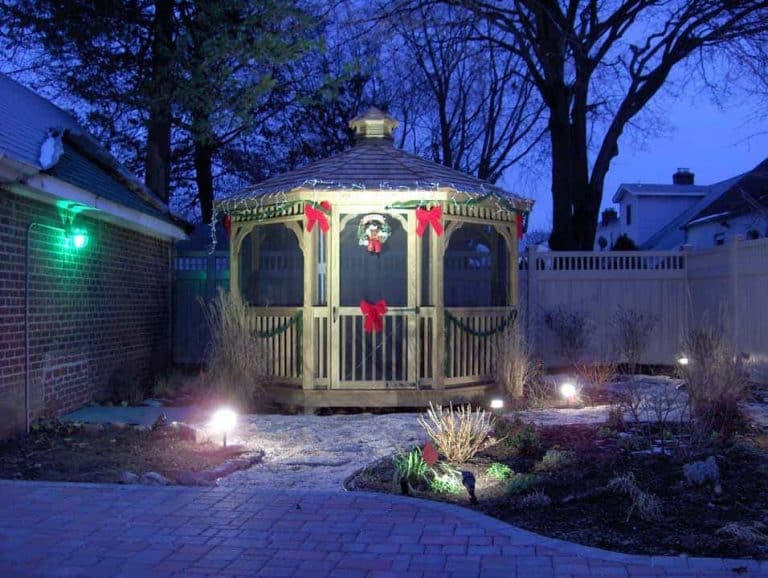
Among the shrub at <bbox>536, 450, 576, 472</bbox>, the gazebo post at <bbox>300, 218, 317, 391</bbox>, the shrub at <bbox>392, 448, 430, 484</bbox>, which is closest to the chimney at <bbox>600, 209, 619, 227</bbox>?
the gazebo post at <bbox>300, 218, 317, 391</bbox>

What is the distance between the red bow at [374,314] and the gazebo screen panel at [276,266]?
235 cm

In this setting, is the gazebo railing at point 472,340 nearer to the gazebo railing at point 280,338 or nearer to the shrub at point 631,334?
the gazebo railing at point 280,338

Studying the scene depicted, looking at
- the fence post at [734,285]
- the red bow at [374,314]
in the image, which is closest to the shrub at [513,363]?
the red bow at [374,314]

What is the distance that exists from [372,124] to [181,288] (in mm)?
4302

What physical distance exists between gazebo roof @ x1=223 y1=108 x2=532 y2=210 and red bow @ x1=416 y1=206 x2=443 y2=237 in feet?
1.08

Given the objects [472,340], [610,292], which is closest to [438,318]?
[472,340]

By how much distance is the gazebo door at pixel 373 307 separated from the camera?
34.3 feet

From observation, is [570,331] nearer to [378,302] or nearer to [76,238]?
[378,302]

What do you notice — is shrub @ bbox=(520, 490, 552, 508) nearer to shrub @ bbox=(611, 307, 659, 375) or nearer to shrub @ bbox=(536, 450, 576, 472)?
shrub @ bbox=(536, 450, 576, 472)

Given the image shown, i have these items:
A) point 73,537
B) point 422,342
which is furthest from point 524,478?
point 422,342

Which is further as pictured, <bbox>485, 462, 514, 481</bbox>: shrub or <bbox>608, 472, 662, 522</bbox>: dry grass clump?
<bbox>485, 462, 514, 481</bbox>: shrub

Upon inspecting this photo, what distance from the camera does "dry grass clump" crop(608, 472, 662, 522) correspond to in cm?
537

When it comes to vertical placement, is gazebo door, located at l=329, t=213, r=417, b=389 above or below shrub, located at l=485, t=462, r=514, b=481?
above

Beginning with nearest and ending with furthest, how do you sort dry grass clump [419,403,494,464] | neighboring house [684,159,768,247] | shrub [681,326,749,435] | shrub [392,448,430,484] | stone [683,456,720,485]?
stone [683,456,720,485] → shrub [392,448,430,484] → dry grass clump [419,403,494,464] → shrub [681,326,749,435] → neighboring house [684,159,768,247]
